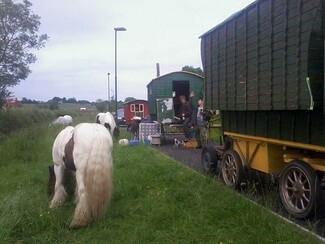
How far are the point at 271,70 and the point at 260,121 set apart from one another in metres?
1.18

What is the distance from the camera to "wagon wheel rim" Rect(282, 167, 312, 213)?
550cm

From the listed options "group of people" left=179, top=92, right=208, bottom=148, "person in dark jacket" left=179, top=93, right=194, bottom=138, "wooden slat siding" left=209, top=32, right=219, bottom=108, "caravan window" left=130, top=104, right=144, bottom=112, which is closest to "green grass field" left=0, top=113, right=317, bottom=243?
"wooden slat siding" left=209, top=32, right=219, bottom=108

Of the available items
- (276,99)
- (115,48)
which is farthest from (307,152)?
(115,48)

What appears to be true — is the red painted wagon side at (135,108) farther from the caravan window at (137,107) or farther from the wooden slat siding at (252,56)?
the wooden slat siding at (252,56)

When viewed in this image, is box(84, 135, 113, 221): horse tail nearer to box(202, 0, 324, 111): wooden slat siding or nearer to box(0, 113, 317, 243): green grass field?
box(0, 113, 317, 243): green grass field

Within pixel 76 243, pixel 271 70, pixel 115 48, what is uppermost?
pixel 115 48

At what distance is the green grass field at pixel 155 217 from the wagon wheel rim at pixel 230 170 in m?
0.55

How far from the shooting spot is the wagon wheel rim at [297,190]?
5.50 meters

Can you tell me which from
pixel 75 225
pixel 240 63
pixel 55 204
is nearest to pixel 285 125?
pixel 240 63

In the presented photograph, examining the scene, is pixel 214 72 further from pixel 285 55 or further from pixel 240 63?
pixel 285 55

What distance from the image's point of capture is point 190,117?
50.9ft

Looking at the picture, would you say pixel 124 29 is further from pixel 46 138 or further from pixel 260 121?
pixel 260 121

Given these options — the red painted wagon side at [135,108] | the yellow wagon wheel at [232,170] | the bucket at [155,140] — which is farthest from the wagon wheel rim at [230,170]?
the red painted wagon side at [135,108]

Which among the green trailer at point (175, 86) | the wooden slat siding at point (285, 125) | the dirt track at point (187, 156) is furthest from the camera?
the green trailer at point (175, 86)
